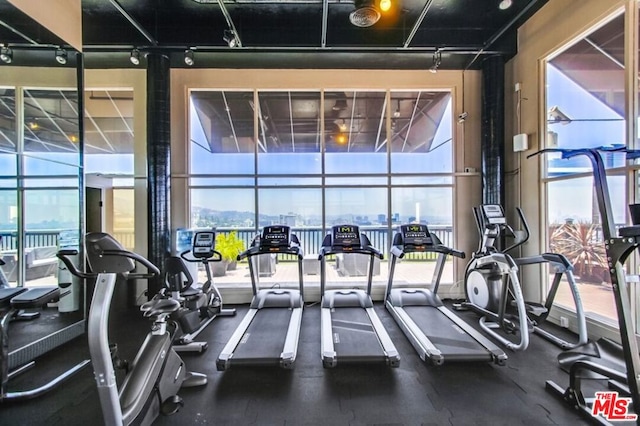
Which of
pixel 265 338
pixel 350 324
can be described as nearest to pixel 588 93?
pixel 350 324

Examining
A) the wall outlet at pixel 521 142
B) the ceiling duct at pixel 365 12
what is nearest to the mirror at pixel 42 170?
the ceiling duct at pixel 365 12

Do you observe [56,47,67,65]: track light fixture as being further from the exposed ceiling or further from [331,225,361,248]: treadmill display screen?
[331,225,361,248]: treadmill display screen

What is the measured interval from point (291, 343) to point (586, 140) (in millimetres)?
4787

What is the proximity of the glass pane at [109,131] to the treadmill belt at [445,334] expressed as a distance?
5.57m

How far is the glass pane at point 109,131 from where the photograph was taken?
17.8ft

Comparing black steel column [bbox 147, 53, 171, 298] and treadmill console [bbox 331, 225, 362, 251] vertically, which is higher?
black steel column [bbox 147, 53, 171, 298]

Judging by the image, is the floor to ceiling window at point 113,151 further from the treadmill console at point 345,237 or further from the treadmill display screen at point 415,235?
the treadmill display screen at point 415,235

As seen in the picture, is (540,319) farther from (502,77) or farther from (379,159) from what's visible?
(502,77)

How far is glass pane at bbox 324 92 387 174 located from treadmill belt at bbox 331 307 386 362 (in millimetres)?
2657

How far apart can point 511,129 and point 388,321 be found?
4.06m

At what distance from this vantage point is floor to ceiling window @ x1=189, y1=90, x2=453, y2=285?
5.57m

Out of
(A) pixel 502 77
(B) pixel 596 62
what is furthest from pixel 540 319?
(A) pixel 502 77

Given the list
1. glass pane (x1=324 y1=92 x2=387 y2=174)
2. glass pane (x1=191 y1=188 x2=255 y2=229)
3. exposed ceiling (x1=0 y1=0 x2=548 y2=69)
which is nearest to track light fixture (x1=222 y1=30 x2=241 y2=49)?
exposed ceiling (x1=0 y1=0 x2=548 y2=69)

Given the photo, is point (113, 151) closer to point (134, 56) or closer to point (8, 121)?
point (8, 121)
